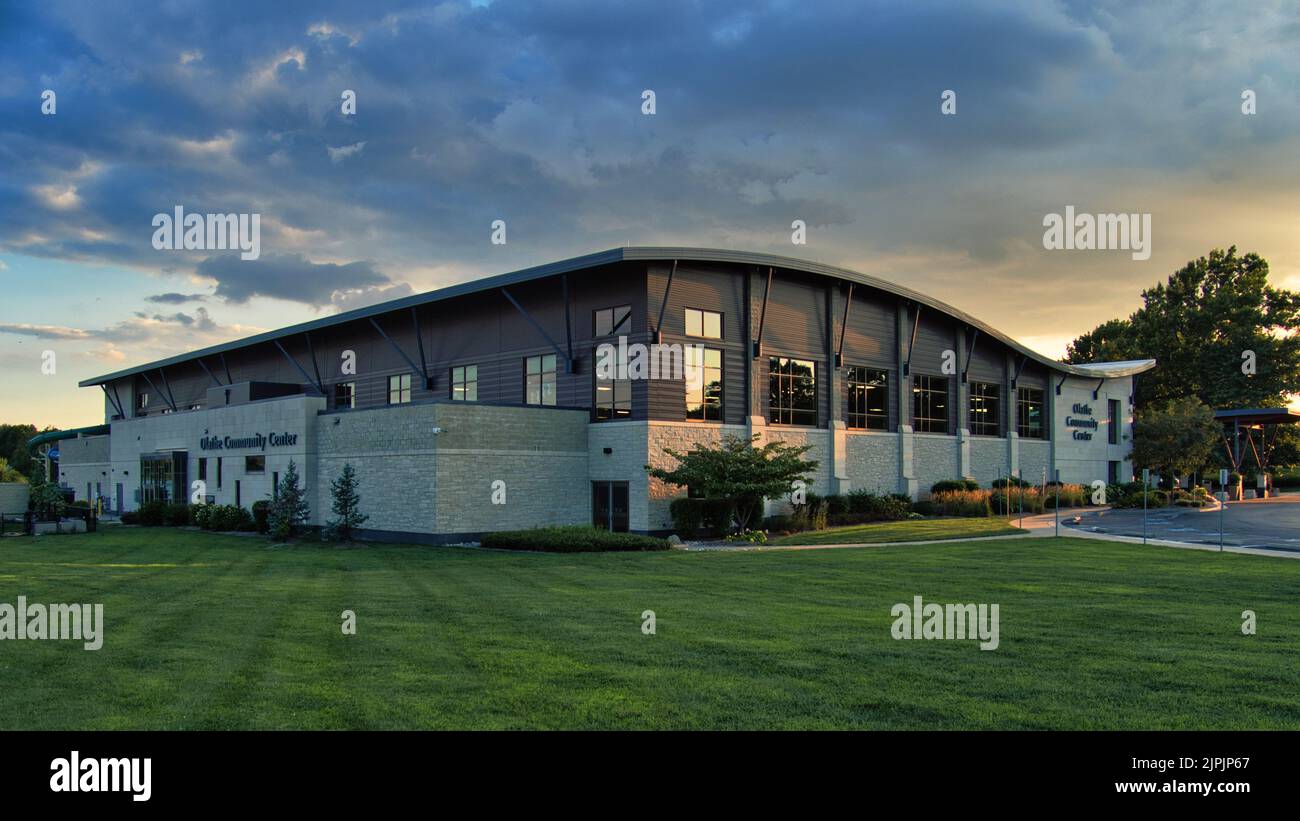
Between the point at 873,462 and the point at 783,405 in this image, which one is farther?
the point at 873,462

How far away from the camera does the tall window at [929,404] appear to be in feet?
141

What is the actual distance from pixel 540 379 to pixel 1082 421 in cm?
3686

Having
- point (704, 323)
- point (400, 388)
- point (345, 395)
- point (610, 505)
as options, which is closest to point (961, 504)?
point (704, 323)

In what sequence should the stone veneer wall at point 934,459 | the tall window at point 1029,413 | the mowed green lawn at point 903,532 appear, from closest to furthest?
the mowed green lawn at point 903,532
the stone veneer wall at point 934,459
the tall window at point 1029,413

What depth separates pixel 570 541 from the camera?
25578mm

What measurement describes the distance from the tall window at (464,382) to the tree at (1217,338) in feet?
201

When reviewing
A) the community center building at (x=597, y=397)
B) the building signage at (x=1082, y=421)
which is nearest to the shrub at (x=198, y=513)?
the community center building at (x=597, y=397)

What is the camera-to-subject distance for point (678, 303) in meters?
32.5

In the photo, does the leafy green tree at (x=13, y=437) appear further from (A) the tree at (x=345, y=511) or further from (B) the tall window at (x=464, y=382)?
(A) the tree at (x=345, y=511)

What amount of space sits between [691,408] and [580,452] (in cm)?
443

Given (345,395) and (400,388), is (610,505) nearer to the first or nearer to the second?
(400,388)

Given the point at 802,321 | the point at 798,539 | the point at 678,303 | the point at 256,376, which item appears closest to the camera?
the point at 798,539
